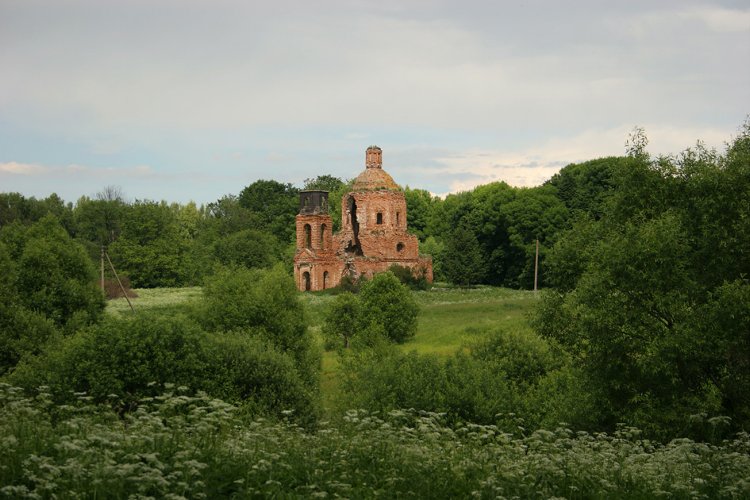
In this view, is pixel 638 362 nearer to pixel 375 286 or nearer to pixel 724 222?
pixel 724 222

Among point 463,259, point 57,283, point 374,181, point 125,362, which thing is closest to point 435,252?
point 374,181

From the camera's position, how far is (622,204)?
68.5 feet

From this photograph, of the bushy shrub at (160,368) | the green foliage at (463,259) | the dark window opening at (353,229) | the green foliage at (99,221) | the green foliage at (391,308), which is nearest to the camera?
the bushy shrub at (160,368)

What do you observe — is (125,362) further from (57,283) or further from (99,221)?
(99,221)

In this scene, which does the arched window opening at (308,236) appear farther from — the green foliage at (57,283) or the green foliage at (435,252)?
the green foliage at (57,283)

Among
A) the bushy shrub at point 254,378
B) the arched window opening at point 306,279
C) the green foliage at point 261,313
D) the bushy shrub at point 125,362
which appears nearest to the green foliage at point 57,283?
the green foliage at point 261,313

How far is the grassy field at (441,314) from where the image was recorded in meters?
39.3

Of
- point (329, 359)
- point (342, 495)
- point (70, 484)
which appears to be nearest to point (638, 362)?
point (342, 495)

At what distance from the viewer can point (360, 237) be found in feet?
261

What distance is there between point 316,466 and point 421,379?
13.4 meters

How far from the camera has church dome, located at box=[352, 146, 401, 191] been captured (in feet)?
266

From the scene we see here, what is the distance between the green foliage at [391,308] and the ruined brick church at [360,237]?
2828cm

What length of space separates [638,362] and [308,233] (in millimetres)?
64188

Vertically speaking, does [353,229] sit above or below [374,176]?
below
